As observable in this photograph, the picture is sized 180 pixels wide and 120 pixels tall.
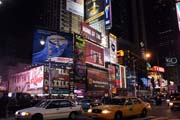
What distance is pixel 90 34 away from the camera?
66750 mm

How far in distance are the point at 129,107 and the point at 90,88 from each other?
145 ft

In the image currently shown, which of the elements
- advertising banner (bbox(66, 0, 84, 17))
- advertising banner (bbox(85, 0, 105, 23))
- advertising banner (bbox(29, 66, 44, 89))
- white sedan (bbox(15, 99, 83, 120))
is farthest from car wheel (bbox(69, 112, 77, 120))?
advertising banner (bbox(85, 0, 105, 23))

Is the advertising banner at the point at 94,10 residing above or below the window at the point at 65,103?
above

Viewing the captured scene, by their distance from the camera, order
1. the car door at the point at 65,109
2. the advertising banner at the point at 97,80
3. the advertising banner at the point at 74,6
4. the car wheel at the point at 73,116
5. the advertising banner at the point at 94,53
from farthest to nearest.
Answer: the advertising banner at the point at 74,6, the advertising banner at the point at 94,53, the advertising banner at the point at 97,80, the car wheel at the point at 73,116, the car door at the point at 65,109

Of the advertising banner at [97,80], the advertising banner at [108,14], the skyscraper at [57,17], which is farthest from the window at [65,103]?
the skyscraper at [57,17]

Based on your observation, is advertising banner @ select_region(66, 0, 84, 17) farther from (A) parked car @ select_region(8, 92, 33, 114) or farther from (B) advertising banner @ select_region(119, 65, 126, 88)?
(A) parked car @ select_region(8, 92, 33, 114)

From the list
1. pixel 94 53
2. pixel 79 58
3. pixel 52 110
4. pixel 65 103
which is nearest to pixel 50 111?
pixel 52 110

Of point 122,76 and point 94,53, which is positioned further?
point 122,76

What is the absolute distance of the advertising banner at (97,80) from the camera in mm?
62381

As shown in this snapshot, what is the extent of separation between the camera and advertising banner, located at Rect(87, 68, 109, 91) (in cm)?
6238

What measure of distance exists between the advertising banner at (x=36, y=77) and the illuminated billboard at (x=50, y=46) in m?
3.83

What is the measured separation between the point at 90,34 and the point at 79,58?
10932 mm

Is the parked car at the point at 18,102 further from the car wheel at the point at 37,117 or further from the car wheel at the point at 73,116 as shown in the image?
the car wheel at the point at 37,117

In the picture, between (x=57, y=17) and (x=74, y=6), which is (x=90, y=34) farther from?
(x=57, y=17)
